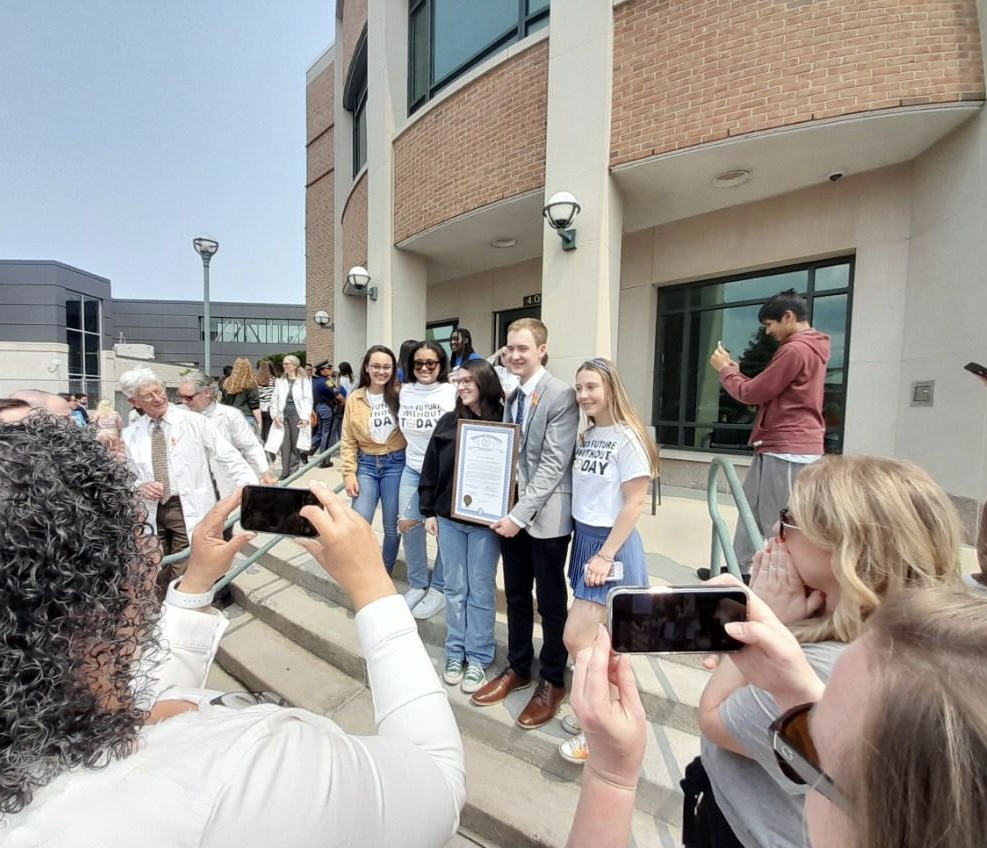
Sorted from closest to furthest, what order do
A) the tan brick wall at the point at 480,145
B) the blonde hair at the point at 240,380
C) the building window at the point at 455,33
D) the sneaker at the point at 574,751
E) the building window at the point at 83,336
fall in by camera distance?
the sneaker at the point at 574,751, the tan brick wall at the point at 480,145, the building window at the point at 455,33, the blonde hair at the point at 240,380, the building window at the point at 83,336

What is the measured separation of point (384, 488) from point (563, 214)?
3.68m

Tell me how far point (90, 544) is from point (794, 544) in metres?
1.49

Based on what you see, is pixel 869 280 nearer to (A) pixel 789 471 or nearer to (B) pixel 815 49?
(B) pixel 815 49

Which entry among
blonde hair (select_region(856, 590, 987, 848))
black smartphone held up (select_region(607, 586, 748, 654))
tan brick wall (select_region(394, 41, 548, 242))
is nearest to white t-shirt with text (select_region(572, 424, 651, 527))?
black smartphone held up (select_region(607, 586, 748, 654))

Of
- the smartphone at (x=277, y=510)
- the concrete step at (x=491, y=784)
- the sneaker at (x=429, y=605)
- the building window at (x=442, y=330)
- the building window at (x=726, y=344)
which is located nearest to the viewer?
the smartphone at (x=277, y=510)

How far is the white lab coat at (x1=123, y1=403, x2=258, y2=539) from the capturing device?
3.34m

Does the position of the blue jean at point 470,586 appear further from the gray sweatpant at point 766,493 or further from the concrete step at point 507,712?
the gray sweatpant at point 766,493

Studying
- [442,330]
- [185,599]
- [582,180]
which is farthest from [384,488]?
[442,330]

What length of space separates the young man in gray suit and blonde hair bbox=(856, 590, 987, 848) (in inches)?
71.3

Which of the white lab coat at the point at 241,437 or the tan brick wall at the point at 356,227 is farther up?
the tan brick wall at the point at 356,227

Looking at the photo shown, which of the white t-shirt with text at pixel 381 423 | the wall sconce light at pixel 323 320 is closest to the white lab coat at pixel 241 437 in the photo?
the white t-shirt with text at pixel 381 423

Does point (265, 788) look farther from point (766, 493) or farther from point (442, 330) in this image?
point (442, 330)

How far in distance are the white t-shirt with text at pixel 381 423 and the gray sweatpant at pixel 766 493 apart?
2.52m

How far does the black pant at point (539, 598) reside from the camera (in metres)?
2.38
